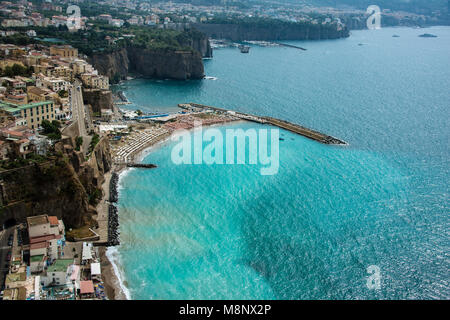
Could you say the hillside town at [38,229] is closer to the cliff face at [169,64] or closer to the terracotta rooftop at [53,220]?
the terracotta rooftop at [53,220]

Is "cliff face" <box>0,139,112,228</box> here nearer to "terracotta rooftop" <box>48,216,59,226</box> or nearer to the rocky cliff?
"terracotta rooftop" <box>48,216,59,226</box>

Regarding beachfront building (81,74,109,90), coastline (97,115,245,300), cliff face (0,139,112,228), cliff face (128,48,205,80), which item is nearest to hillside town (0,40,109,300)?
coastline (97,115,245,300)

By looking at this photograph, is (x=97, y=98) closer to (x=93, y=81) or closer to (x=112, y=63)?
(x=93, y=81)

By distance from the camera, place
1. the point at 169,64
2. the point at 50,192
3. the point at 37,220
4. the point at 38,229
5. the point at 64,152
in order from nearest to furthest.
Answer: the point at 38,229 < the point at 37,220 < the point at 50,192 < the point at 64,152 < the point at 169,64

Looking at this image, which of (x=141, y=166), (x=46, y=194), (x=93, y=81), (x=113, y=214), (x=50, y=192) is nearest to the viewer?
(x=46, y=194)
